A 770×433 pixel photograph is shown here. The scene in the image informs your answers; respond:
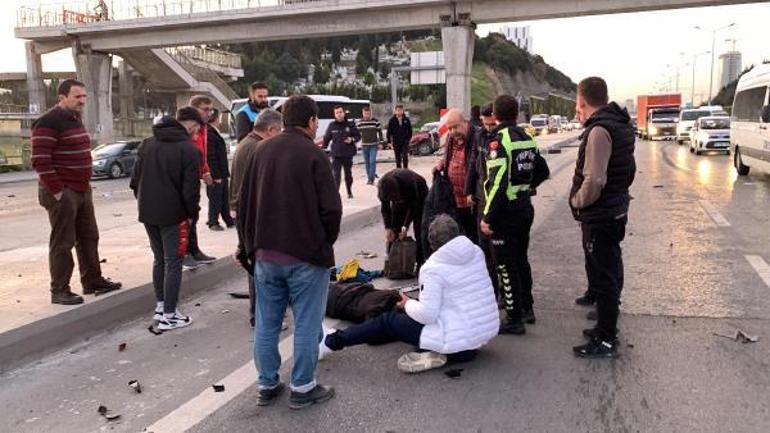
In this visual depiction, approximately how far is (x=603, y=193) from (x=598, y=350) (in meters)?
1.10

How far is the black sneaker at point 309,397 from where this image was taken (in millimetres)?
3963

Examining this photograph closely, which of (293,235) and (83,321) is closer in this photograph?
(293,235)

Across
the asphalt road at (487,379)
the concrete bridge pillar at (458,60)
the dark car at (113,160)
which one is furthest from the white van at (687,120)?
the asphalt road at (487,379)

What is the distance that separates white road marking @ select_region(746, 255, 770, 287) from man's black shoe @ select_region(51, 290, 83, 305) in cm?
637

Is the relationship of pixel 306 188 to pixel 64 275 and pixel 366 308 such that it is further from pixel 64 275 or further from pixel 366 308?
pixel 64 275

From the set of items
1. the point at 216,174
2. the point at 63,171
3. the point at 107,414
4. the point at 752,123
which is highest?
the point at 752,123

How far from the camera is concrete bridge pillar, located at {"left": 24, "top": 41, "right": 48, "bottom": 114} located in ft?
158

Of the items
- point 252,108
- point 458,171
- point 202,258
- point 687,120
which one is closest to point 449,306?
point 458,171

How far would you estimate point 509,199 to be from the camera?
5.16 m

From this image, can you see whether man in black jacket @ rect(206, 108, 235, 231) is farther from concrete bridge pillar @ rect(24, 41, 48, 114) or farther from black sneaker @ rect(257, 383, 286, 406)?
concrete bridge pillar @ rect(24, 41, 48, 114)

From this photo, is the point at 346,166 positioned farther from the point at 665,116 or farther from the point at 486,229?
the point at 665,116

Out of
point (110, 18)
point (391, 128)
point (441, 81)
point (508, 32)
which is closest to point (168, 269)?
point (391, 128)

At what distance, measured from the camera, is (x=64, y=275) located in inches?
225

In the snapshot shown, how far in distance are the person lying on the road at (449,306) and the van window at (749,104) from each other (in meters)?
13.9
